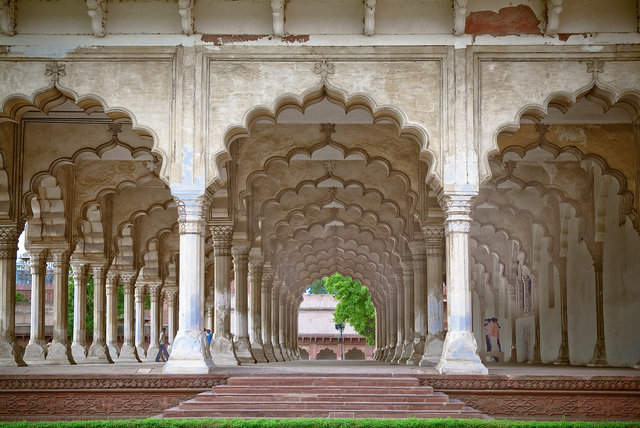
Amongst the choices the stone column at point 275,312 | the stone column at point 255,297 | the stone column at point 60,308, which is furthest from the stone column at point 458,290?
the stone column at point 275,312

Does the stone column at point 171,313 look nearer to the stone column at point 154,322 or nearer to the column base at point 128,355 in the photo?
the stone column at point 154,322

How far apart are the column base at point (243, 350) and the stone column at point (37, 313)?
388 centimetres

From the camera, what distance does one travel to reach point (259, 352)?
22.7 m

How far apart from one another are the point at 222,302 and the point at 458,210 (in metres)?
6.55

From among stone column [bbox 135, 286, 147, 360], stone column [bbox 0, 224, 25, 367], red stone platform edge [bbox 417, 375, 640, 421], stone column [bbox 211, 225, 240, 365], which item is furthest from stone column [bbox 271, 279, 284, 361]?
red stone platform edge [bbox 417, 375, 640, 421]

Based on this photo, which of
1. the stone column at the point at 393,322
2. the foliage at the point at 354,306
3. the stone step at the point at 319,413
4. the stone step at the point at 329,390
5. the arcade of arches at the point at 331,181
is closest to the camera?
the stone step at the point at 319,413

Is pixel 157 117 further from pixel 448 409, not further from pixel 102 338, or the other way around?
pixel 102 338

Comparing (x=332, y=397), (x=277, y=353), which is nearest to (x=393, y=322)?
(x=277, y=353)

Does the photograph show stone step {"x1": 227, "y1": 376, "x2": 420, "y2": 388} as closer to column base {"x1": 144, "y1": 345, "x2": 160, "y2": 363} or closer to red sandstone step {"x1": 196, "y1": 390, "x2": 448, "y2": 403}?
red sandstone step {"x1": 196, "y1": 390, "x2": 448, "y2": 403}

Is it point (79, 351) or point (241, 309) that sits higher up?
point (241, 309)

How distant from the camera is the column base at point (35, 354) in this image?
61.0ft

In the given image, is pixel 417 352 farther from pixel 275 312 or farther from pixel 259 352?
pixel 275 312

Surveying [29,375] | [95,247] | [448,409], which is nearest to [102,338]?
[95,247]

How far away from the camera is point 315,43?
1309cm
